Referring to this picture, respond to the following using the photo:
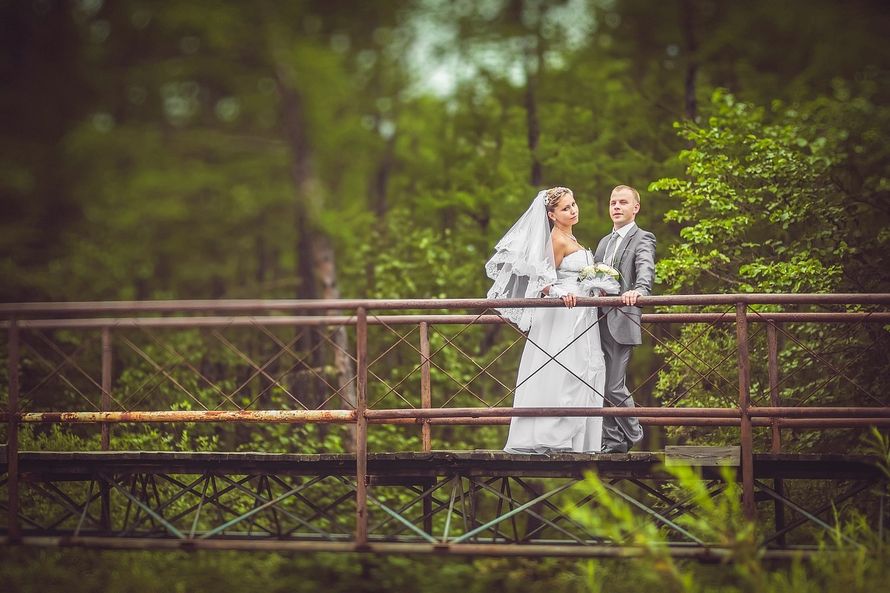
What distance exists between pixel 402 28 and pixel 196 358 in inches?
275

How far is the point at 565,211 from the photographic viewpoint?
7891mm

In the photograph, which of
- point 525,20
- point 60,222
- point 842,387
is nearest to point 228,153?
point 60,222

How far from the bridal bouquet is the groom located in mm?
129

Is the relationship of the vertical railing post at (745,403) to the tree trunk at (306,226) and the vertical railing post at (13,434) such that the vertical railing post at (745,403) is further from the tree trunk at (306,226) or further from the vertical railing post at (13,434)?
the tree trunk at (306,226)

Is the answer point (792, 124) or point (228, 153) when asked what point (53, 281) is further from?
point (792, 124)

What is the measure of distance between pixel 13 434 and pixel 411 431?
715 centimetres

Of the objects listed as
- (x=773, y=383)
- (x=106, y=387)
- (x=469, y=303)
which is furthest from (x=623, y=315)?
(x=106, y=387)

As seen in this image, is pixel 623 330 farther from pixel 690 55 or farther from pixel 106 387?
pixel 690 55

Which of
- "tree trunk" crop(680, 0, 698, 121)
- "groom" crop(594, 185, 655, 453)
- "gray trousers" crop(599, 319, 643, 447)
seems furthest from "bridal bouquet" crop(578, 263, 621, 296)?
"tree trunk" crop(680, 0, 698, 121)

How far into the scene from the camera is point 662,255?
12.3 meters

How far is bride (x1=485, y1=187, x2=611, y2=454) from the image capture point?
7.77 meters

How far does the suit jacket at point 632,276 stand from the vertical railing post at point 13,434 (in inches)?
165

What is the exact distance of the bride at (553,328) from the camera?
777cm

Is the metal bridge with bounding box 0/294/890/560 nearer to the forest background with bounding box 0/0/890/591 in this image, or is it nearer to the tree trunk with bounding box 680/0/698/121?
the forest background with bounding box 0/0/890/591
